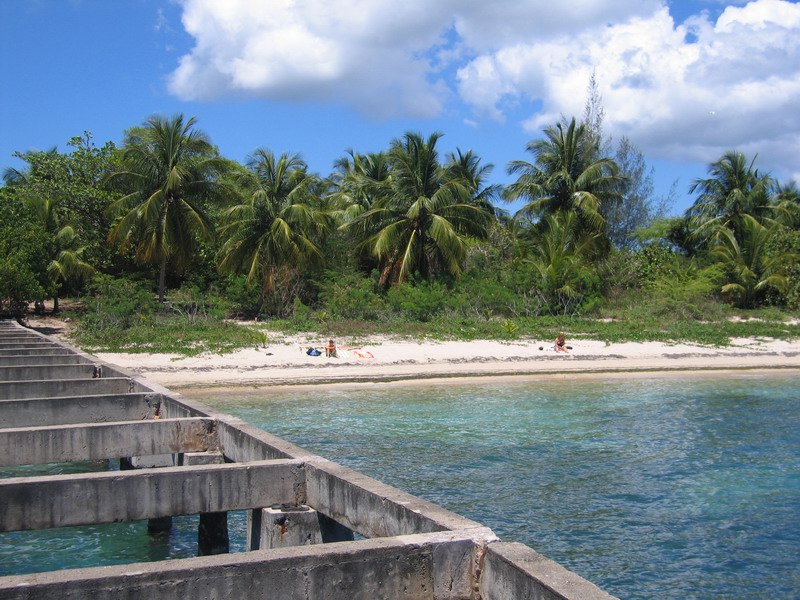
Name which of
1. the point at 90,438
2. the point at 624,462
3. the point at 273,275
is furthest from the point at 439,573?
the point at 273,275

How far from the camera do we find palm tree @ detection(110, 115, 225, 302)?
31688 mm

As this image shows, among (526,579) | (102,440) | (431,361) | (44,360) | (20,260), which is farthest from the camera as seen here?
(20,260)

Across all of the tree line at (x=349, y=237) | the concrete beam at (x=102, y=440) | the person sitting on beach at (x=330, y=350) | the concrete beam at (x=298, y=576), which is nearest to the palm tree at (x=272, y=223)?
the tree line at (x=349, y=237)

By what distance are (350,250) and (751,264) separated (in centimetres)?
1833

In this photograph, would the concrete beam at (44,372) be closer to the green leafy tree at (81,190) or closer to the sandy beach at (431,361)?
the sandy beach at (431,361)

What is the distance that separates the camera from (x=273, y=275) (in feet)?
106

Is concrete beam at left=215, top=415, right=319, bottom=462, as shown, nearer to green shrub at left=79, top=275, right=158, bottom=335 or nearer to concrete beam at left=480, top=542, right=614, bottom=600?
concrete beam at left=480, top=542, right=614, bottom=600

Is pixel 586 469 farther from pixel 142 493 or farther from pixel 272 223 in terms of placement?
pixel 272 223

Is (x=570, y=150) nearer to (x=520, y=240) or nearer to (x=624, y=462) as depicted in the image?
(x=520, y=240)

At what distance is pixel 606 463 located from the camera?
44.0ft

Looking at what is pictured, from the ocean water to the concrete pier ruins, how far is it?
1.57 m

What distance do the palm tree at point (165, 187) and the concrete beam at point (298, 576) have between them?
28.9 meters

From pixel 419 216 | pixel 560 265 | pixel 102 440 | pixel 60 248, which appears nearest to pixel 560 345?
pixel 560 265

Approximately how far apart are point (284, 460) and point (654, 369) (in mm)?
20383
